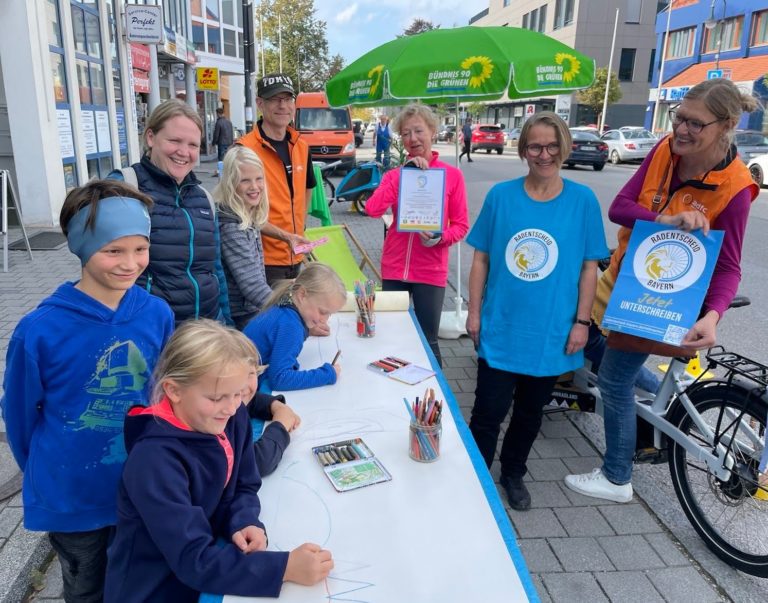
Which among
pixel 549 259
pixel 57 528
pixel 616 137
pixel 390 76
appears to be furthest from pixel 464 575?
pixel 616 137

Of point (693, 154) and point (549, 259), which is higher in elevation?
point (693, 154)

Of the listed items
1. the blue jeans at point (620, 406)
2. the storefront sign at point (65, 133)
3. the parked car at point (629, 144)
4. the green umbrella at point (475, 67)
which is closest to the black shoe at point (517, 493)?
the blue jeans at point (620, 406)

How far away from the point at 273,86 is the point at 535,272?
209 centimetres

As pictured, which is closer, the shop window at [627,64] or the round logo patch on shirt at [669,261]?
the round logo patch on shirt at [669,261]

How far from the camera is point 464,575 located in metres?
1.44

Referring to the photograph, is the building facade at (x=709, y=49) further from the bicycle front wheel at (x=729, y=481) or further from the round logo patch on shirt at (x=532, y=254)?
the round logo patch on shirt at (x=532, y=254)

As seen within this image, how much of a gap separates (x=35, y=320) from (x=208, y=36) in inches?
1304

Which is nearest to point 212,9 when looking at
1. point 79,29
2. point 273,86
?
point 79,29

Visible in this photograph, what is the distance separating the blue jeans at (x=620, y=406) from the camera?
2791mm

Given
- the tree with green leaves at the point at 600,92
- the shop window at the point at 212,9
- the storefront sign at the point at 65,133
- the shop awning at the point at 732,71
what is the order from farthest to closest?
the tree with green leaves at the point at 600,92, the shop window at the point at 212,9, the shop awning at the point at 732,71, the storefront sign at the point at 65,133

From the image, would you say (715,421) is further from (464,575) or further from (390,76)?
(390,76)

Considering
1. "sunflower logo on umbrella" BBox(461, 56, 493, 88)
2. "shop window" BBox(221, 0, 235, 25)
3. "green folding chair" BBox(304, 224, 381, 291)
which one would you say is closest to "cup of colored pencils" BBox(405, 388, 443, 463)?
"sunflower logo on umbrella" BBox(461, 56, 493, 88)

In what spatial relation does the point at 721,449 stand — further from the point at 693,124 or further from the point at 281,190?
the point at 281,190

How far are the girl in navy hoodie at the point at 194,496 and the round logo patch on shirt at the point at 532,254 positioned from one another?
57.2 inches
